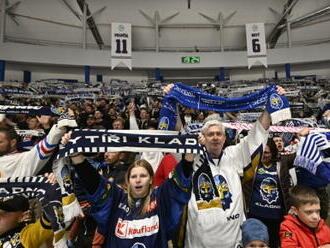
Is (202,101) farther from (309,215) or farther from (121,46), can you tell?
(121,46)

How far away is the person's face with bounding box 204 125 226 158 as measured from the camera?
6.98 feet

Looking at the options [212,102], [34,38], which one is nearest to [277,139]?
[212,102]

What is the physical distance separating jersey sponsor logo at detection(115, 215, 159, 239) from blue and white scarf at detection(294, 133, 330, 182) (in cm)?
144

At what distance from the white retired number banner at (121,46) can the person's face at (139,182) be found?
10037 mm

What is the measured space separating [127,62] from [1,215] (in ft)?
34.6

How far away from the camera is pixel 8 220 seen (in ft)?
5.55

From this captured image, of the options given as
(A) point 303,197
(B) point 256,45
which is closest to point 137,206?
(A) point 303,197

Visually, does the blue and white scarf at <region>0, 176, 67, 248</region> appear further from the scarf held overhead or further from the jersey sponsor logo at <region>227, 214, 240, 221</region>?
the jersey sponsor logo at <region>227, 214, 240, 221</region>

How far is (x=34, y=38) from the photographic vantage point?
612 inches

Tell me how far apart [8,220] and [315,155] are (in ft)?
7.74

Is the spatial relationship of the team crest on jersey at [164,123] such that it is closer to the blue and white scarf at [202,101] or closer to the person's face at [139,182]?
the blue and white scarf at [202,101]

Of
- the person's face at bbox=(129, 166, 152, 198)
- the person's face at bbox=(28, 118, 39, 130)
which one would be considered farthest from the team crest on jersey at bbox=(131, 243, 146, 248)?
the person's face at bbox=(28, 118, 39, 130)

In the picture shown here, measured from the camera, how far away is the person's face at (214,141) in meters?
2.13

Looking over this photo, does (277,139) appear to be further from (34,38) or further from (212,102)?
(34,38)
